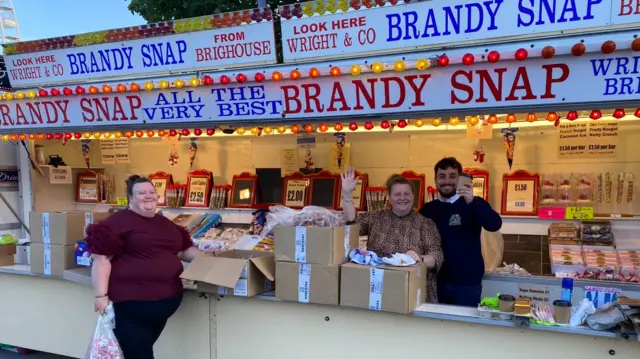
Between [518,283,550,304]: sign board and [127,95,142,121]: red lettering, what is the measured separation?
3.71 metres

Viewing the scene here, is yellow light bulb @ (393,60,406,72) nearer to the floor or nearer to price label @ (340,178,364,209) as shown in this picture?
price label @ (340,178,364,209)

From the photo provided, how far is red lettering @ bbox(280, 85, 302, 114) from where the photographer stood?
3705mm

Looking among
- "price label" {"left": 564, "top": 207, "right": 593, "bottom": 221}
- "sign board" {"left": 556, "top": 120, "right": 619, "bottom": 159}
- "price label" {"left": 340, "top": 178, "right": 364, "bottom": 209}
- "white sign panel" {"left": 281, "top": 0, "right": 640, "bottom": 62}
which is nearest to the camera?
"white sign panel" {"left": 281, "top": 0, "right": 640, "bottom": 62}

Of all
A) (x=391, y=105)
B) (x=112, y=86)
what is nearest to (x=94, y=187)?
(x=112, y=86)

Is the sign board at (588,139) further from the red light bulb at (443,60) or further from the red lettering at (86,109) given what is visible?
the red lettering at (86,109)

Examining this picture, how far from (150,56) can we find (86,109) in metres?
0.96

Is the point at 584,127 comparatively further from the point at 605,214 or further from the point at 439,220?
the point at 439,220

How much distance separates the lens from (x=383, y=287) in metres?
2.93

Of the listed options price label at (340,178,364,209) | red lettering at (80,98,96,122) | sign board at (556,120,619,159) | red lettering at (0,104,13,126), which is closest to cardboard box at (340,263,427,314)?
price label at (340,178,364,209)

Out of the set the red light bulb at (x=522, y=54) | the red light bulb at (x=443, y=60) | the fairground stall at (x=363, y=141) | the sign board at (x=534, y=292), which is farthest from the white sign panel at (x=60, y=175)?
the red light bulb at (x=522, y=54)

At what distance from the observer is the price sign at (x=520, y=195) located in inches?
211

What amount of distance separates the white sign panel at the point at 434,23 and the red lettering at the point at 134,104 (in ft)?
5.07

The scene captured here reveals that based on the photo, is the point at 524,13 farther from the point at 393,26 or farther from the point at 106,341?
the point at 106,341

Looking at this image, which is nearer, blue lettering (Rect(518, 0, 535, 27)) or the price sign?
blue lettering (Rect(518, 0, 535, 27))
